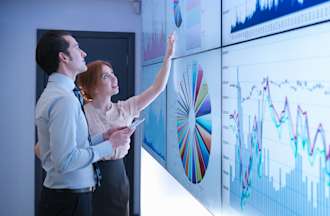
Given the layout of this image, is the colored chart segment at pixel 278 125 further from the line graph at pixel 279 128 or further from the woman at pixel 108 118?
the woman at pixel 108 118

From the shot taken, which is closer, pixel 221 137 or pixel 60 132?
pixel 221 137

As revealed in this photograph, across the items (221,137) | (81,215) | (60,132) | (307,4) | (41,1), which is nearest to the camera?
(307,4)

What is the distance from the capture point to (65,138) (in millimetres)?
1689

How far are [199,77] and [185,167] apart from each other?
0.47m

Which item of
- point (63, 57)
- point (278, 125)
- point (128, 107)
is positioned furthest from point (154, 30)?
point (278, 125)

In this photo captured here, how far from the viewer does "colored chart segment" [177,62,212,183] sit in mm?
1638

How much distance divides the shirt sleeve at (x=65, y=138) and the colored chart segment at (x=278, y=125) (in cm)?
66

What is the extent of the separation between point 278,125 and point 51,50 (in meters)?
1.22

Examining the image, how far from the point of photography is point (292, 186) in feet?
3.29

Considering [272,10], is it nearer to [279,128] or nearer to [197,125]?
[279,128]

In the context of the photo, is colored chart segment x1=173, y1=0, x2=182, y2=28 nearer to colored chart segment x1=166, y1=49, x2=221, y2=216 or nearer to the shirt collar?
colored chart segment x1=166, y1=49, x2=221, y2=216

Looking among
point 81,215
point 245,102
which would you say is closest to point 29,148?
point 81,215

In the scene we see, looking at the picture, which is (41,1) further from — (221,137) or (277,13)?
(277,13)

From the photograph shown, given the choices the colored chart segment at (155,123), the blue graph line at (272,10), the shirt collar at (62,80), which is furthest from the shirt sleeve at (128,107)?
the blue graph line at (272,10)
